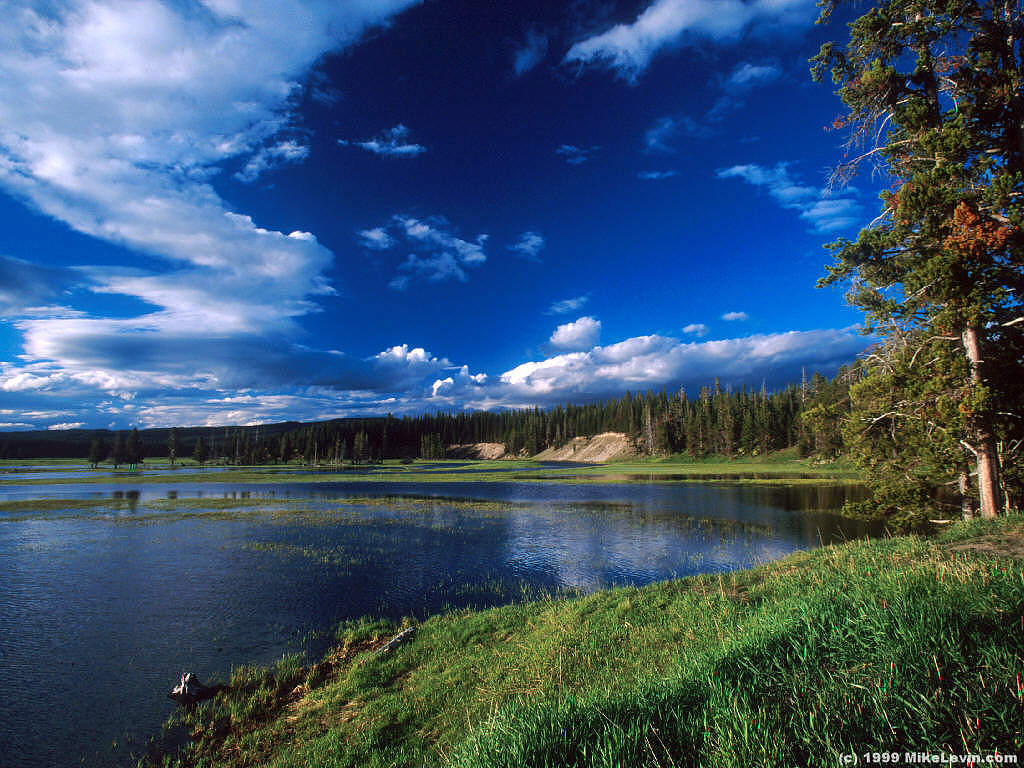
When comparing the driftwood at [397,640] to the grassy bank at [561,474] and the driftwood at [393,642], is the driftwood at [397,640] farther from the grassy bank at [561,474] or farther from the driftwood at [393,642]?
the grassy bank at [561,474]

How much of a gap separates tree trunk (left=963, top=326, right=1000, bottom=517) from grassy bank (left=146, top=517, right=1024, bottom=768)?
9.16 feet

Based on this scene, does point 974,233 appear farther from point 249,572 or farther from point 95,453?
point 95,453

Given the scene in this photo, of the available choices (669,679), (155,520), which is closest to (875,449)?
(669,679)

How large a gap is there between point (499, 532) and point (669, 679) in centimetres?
2782

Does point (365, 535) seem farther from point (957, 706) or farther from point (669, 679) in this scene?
point (957, 706)

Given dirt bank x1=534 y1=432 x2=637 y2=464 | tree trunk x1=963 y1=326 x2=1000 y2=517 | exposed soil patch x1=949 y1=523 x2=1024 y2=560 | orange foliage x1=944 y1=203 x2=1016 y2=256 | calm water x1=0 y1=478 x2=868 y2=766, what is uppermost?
orange foliage x1=944 y1=203 x2=1016 y2=256

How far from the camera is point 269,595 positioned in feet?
64.6

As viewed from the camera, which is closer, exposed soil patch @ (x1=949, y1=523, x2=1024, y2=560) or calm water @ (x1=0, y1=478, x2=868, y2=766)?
exposed soil patch @ (x1=949, y1=523, x2=1024, y2=560)

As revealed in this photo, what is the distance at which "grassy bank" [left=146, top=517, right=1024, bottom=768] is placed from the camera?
3963 mm

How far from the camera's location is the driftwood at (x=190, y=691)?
38.1 feet

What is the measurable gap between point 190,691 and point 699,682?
13.0m

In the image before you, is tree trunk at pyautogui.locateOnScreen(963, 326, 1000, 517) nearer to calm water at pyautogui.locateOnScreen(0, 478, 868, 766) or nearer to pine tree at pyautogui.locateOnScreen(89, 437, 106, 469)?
calm water at pyautogui.locateOnScreen(0, 478, 868, 766)

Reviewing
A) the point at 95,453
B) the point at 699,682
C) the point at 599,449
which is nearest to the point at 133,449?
the point at 95,453

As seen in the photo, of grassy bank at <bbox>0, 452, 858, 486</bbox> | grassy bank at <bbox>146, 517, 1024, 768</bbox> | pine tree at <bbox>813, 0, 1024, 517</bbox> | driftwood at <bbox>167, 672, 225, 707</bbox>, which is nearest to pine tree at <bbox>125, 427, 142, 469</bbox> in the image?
grassy bank at <bbox>0, 452, 858, 486</bbox>
